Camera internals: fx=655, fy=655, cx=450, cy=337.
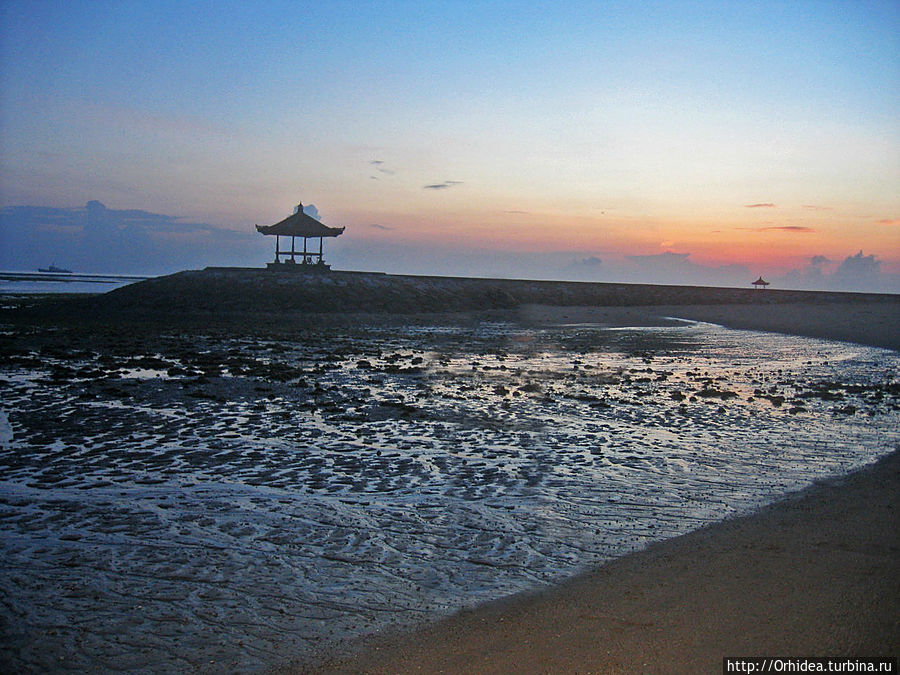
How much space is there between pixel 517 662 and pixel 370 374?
50.6 feet

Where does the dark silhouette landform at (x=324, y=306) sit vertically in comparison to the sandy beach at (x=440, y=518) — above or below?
above

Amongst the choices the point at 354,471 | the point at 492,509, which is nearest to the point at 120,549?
the point at 354,471

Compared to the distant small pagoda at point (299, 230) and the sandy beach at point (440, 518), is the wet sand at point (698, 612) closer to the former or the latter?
the sandy beach at point (440, 518)

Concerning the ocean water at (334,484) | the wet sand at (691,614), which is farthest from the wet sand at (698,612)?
the ocean water at (334,484)

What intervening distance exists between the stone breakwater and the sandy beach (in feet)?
89.8

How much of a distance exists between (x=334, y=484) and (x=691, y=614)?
523 cm

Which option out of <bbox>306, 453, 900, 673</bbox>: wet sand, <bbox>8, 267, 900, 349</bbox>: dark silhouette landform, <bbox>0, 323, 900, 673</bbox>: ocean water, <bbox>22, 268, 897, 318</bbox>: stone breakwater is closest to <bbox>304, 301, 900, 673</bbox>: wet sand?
<bbox>306, 453, 900, 673</bbox>: wet sand

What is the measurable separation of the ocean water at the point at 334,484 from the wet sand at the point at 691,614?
16.3 inches

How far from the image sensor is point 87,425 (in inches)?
482

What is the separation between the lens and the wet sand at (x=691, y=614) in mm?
4820

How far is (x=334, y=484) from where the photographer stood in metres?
9.19

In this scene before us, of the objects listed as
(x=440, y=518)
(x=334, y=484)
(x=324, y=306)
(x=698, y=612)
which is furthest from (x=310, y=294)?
(x=698, y=612)

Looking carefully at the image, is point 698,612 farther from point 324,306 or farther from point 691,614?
point 324,306

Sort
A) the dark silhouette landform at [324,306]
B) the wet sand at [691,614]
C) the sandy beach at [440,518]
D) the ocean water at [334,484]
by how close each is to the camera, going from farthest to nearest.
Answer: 1. the dark silhouette landform at [324,306]
2. the ocean water at [334,484]
3. the sandy beach at [440,518]
4. the wet sand at [691,614]
